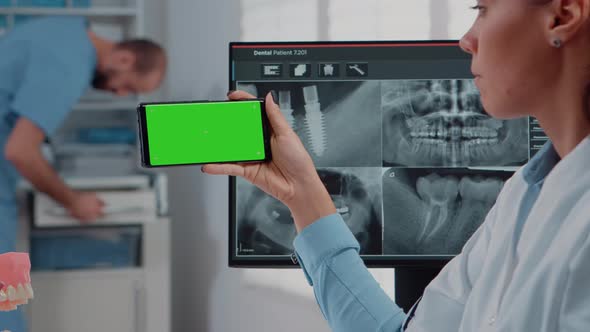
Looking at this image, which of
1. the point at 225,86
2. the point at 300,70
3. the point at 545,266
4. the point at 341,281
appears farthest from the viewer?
the point at 225,86

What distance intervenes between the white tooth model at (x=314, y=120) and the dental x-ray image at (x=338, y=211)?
0.11ft

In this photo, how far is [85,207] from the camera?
2135 mm

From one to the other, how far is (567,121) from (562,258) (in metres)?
0.11

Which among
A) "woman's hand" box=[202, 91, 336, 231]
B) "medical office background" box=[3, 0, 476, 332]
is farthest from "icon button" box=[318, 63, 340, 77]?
"medical office background" box=[3, 0, 476, 332]

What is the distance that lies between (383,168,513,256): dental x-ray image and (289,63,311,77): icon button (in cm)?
16

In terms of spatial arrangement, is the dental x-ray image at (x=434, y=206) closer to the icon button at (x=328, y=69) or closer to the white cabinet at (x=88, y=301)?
the icon button at (x=328, y=69)

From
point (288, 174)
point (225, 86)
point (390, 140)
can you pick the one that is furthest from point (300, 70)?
point (225, 86)

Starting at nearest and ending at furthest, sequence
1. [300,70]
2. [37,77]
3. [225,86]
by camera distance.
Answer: [300,70] → [37,77] → [225,86]

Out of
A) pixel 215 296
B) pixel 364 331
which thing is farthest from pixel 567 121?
pixel 215 296

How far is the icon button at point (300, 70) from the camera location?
1.05 m

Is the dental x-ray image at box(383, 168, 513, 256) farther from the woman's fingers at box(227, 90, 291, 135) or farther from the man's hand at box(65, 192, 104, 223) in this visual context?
the man's hand at box(65, 192, 104, 223)

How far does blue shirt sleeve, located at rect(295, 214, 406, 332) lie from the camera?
781 millimetres

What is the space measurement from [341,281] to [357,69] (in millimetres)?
354

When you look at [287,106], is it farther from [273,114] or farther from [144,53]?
[144,53]
